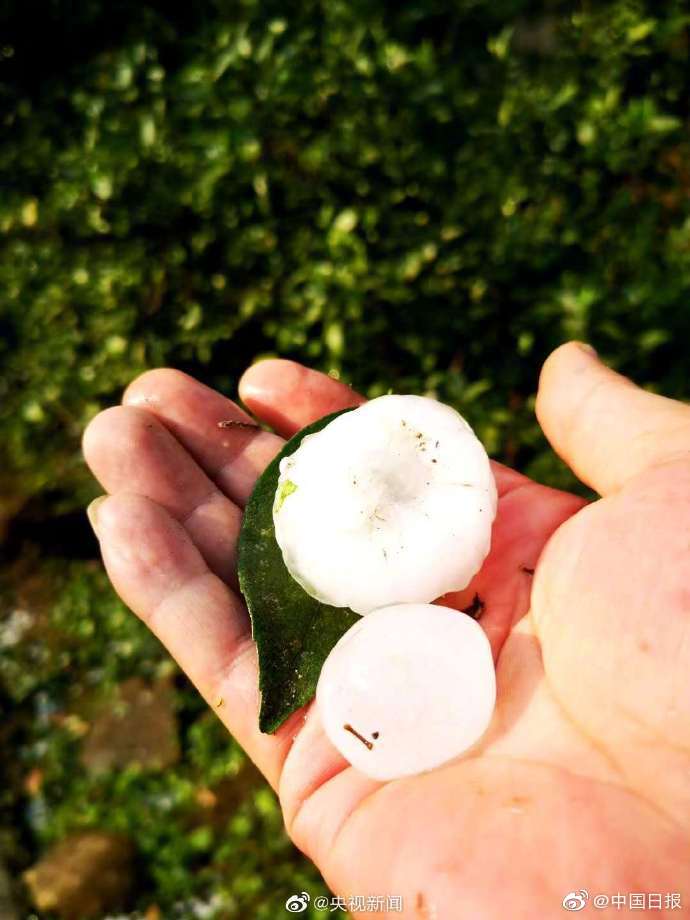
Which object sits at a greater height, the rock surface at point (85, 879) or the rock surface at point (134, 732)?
the rock surface at point (134, 732)

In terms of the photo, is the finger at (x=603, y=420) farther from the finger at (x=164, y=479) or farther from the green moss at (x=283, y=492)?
the finger at (x=164, y=479)

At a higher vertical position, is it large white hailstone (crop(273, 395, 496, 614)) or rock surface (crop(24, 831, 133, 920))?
large white hailstone (crop(273, 395, 496, 614))

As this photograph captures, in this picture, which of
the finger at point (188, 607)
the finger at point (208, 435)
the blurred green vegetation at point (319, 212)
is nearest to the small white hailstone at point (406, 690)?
the finger at point (188, 607)

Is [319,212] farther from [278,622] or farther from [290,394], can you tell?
[278,622]

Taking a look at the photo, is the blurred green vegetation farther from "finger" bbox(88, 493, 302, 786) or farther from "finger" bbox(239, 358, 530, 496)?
"finger" bbox(88, 493, 302, 786)

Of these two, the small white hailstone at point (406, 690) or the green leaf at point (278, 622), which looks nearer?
the small white hailstone at point (406, 690)

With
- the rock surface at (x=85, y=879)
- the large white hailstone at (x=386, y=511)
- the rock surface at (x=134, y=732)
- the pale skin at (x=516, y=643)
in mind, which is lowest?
the rock surface at (x=85, y=879)

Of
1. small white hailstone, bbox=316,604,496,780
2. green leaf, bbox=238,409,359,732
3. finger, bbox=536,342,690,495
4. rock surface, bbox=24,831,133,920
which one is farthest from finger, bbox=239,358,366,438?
rock surface, bbox=24,831,133,920

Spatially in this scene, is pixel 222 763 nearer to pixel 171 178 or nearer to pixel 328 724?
pixel 328 724
